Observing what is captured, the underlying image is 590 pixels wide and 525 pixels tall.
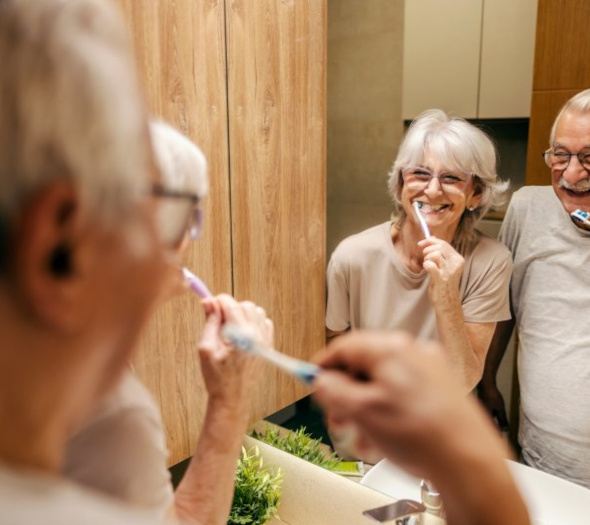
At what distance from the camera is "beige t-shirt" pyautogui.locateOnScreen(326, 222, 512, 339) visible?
98 centimetres

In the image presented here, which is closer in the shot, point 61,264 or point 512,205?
point 61,264

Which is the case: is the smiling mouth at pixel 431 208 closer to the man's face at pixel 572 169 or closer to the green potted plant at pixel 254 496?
the man's face at pixel 572 169

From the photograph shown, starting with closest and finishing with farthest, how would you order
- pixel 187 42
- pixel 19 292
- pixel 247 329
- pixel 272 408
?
pixel 19 292 < pixel 247 329 < pixel 187 42 < pixel 272 408

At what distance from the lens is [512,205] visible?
2.98ft

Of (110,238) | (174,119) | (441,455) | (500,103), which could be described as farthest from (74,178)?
(500,103)

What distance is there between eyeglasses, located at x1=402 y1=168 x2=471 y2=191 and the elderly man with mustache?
11 centimetres

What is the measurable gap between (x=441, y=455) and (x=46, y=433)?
0.70 ft

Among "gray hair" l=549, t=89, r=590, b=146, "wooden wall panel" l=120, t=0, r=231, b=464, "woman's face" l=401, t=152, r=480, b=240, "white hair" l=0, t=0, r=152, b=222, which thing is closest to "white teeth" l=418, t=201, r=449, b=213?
"woman's face" l=401, t=152, r=480, b=240

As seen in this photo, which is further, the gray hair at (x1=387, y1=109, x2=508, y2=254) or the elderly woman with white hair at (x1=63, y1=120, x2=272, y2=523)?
the gray hair at (x1=387, y1=109, x2=508, y2=254)

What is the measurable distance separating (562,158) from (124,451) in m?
0.76

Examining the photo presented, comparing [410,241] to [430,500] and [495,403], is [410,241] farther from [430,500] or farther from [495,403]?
[430,500]

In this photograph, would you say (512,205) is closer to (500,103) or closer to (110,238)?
(500,103)

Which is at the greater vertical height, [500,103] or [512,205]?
[500,103]

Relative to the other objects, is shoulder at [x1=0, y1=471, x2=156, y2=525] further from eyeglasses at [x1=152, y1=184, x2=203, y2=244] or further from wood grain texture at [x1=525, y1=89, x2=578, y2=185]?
wood grain texture at [x1=525, y1=89, x2=578, y2=185]
